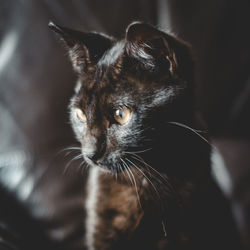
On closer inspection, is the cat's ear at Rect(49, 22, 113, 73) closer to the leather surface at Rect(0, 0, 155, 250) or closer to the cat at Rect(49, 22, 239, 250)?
the cat at Rect(49, 22, 239, 250)

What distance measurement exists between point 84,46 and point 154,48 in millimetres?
188

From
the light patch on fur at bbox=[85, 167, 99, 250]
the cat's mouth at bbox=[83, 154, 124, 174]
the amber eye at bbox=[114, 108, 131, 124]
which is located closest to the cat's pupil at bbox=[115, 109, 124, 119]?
the amber eye at bbox=[114, 108, 131, 124]

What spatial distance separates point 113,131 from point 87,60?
0.67 ft

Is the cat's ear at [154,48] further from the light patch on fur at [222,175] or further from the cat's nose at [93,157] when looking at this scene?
the light patch on fur at [222,175]

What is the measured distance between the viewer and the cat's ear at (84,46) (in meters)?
0.56

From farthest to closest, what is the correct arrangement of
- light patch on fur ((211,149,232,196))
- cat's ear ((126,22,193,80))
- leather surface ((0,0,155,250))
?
light patch on fur ((211,149,232,196)), leather surface ((0,0,155,250)), cat's ear ((126,22,193,80))

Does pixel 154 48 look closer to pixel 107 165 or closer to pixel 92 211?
pixel 107 165

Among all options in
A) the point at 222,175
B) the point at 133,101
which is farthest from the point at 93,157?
the point at 222,175

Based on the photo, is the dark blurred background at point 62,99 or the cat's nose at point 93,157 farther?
the dark blurred background at point 62,99

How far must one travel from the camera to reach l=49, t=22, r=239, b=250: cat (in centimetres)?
53

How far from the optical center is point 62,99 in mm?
807

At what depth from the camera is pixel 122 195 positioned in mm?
692

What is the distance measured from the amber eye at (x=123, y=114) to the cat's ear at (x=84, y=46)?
16 centimetres

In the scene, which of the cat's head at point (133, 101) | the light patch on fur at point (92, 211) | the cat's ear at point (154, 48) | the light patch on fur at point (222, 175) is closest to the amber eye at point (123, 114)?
the cat's head at point (133, 101)
